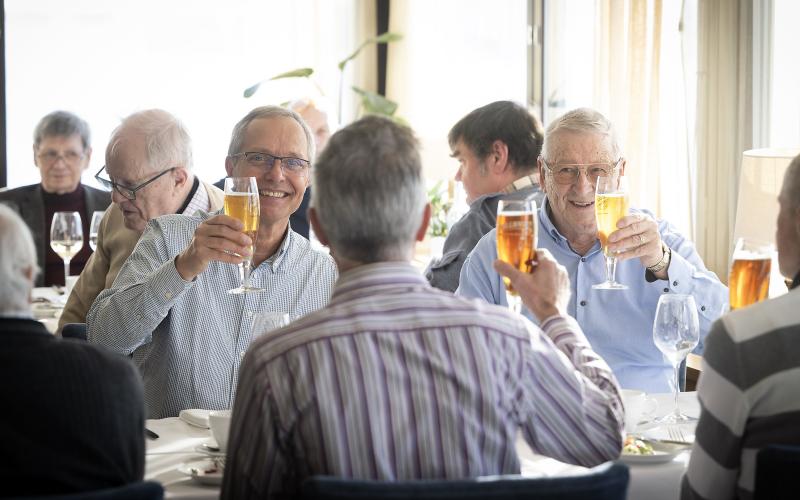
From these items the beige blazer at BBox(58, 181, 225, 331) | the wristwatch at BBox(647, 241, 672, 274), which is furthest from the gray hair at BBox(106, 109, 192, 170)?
the wristwatch at BBox(647, 241, 672, 274)

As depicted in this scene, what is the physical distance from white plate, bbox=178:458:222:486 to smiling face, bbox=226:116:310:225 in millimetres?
980

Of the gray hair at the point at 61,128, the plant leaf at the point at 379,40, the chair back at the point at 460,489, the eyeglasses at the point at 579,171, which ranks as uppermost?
the plant leaf at the point at 379,40

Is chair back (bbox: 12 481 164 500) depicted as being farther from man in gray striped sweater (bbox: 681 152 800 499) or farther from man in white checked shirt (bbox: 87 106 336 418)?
man in white checked shirt (bbox: 87 106 336 418)

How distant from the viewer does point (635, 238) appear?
9.32ft

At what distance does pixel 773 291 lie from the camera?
3.72 metres

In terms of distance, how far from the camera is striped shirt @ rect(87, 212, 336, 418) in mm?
2756

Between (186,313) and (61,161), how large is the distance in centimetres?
339

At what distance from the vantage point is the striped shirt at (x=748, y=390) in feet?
5.55

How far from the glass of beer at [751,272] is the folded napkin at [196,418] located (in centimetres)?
122

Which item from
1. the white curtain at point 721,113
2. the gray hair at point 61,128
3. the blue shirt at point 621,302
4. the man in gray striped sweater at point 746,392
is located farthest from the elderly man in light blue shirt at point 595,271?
the gray hair at point 61,128

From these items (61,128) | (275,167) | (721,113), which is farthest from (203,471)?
(61,128)

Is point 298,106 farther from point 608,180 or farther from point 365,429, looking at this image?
point 365,429

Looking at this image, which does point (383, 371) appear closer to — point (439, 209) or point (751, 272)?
point (751, 272)

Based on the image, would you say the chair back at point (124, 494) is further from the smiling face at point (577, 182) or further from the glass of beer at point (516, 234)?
the smiling face at point (577, 182)
